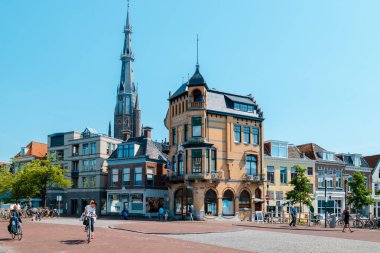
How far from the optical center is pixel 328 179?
6009cm

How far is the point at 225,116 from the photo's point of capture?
4731cm

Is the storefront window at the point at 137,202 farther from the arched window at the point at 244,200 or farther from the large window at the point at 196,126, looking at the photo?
the arched window at the point at 244,200

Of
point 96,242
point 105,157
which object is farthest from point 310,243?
point 105,157

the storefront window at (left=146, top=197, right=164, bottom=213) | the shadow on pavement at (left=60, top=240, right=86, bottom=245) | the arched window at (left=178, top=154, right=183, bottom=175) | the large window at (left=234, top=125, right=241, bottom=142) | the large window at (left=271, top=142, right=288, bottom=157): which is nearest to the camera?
the shadow on pavement at (left=60, top=240, right=86, bottom=245)

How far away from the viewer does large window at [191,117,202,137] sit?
45656 millimetres

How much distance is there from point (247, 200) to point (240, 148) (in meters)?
5.96

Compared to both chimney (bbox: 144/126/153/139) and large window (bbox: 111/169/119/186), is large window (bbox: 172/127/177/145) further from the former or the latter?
large window (bbox: 111/169/119/186)

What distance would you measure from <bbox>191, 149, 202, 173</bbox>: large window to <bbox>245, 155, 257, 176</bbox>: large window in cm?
645

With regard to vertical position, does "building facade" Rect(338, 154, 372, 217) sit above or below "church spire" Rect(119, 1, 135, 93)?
→ below

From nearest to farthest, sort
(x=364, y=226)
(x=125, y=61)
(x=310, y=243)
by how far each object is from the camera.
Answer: (x=310, y=243) → (x=364, y=226) → (x=125, y=61)

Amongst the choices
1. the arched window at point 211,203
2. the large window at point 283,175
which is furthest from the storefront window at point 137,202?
the large window at point 283,175

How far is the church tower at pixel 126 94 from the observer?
132m

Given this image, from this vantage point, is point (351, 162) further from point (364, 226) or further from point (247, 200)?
point (364, 226)

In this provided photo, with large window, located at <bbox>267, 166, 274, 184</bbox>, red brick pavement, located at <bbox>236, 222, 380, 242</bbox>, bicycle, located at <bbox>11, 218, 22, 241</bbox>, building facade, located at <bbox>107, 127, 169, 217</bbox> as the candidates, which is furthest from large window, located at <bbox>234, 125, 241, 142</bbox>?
bicycle, located at <bbox>11, 218, 22, 241</bbox>
